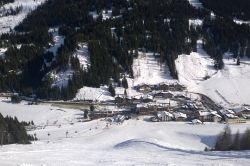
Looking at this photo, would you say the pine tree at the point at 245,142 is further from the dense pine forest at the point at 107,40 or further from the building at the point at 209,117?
the dense pine forest at the point at 107,40

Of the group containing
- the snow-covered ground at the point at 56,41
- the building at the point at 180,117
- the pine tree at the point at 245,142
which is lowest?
the building at the point at 180,117

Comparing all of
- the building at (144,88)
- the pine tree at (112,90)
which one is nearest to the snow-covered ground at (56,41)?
the pine tree at (112,90)

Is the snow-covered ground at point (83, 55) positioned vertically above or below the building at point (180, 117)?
above

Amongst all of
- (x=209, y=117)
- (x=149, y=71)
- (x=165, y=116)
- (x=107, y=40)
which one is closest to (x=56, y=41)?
(x=107, y=40)

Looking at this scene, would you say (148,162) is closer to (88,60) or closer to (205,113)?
(205,113)

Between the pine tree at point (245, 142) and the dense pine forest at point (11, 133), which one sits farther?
the dense pine forest at point (11, 133)

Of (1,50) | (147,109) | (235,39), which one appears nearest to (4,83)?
(1,50)
